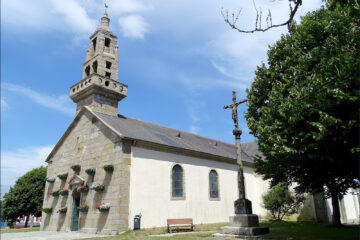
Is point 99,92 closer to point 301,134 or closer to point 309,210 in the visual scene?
point 301,134

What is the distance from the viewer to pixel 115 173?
15.4 meters

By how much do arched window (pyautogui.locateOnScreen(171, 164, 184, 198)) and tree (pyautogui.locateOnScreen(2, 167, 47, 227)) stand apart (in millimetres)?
23149

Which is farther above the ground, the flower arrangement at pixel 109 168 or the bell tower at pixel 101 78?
the bell tower at pixel 101 78

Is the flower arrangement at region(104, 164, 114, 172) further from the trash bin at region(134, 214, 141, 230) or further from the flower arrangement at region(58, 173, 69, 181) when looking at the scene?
the flower arrangement at region(58, 173, 69, 181)

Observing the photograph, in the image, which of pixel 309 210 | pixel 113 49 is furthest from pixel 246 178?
pixel 113 49

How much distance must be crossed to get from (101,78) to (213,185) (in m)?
12.2

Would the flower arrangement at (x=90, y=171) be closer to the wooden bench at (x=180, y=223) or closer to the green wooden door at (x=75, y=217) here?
the green wooden door at (x=75, y=217)

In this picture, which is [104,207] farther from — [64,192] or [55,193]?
[55,193]

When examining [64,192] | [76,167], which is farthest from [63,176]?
[76,167]

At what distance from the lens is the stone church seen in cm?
1533

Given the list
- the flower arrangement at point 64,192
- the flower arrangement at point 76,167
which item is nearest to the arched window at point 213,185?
the flower arrangement at point 76,167

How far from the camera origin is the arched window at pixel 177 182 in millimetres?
17411

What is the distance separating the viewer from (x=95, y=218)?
51.1 ft

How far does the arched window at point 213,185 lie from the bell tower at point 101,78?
30.3 feet
